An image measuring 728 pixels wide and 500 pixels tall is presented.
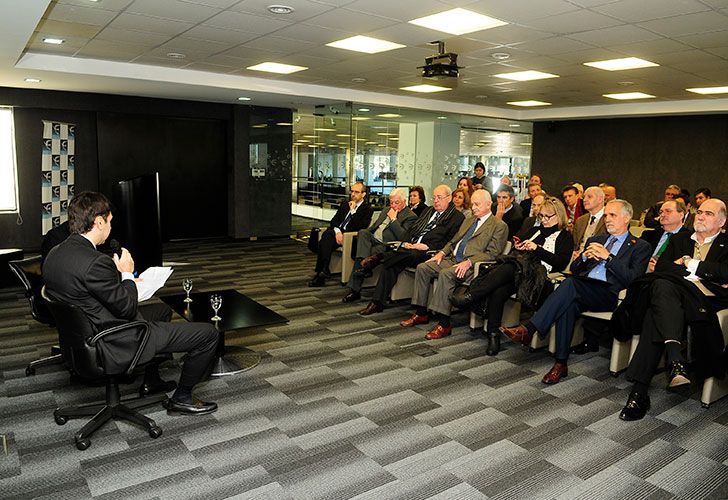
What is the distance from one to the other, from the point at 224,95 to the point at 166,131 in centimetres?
187

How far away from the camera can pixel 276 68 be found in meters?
7.70

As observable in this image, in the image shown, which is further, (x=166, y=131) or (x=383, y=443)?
(x=166, y=131)

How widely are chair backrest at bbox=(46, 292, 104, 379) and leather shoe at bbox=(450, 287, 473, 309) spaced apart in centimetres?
304

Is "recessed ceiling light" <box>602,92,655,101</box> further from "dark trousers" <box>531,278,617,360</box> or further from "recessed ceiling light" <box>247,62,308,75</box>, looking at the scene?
"dark trousers" <box>531,278,617,360</box>

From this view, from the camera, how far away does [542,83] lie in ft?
27.5

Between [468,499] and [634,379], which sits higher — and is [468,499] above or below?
below

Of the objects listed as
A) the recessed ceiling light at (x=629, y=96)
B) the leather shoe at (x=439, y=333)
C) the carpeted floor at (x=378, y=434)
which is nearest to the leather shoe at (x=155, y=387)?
the carpeted floor at (x=378, y=434)

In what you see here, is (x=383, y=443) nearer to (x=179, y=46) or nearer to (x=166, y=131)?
(x=179, y=46)

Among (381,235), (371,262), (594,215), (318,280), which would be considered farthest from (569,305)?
(318,280)

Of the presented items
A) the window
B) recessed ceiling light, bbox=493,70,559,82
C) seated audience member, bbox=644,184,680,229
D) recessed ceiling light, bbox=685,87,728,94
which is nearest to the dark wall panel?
the window

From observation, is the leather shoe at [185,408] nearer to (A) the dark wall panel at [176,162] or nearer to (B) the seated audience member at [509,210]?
(B) the seated audience member at [509,210]

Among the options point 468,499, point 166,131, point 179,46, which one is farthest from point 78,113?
point 468,499

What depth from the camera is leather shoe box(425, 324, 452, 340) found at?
17.7 feet

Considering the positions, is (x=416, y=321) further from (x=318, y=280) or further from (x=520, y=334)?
(x=318, y=280)
